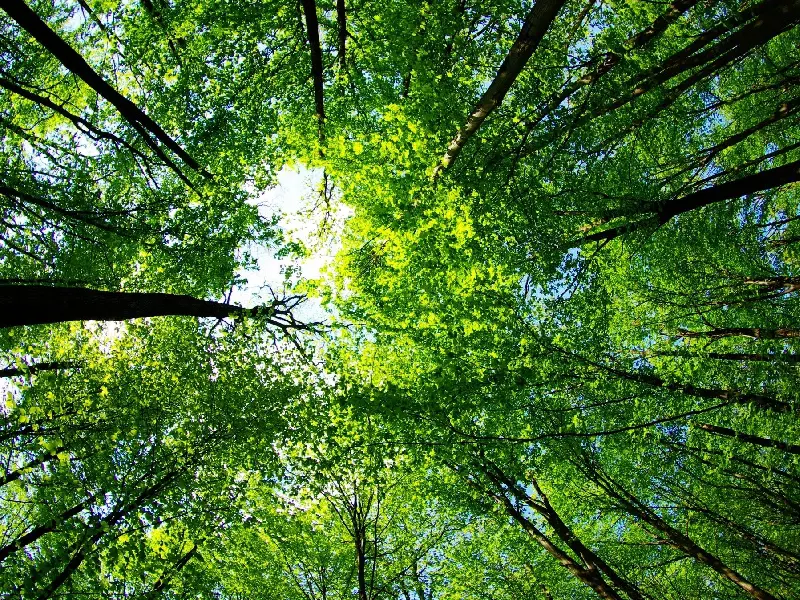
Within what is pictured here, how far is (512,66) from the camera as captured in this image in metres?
5.90

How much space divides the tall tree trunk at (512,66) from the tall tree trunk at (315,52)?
2522mm

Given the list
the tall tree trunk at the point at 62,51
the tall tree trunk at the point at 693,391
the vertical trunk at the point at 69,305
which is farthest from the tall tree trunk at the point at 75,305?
the tall tree trunk at the point at 693,391

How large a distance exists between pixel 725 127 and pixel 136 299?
13.1 m

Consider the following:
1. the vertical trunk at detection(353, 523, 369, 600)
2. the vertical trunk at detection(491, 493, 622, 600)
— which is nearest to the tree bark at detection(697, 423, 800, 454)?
the vertical trunk at detection(491, 493, 622, 600)

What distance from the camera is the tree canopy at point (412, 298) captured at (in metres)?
6.54

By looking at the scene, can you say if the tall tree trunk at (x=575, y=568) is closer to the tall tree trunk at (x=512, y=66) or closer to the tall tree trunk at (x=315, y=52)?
the tall tree trunk at (x=512, y=66)

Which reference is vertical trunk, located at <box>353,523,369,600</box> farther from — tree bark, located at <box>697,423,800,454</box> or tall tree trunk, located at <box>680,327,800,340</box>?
tall tree trunk, located at <box>680,327,800,340</box>

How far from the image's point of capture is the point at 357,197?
8.47 m

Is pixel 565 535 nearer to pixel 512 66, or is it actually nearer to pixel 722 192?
pixel 722 192

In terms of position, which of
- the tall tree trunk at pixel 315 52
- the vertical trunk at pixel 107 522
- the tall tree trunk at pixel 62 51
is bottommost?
the vertical trunk at pixel 107 522

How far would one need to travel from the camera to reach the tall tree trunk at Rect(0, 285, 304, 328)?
4062 millimetres

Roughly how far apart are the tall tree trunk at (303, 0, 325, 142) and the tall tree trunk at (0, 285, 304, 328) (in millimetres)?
4259

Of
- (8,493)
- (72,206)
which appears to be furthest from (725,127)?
(8,493)

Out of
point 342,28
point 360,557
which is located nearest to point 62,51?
point 342,28
